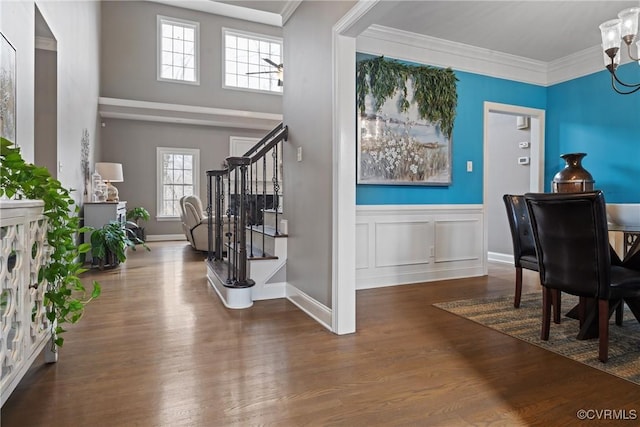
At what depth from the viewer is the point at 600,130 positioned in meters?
4.28

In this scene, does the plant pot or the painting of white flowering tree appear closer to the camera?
the painting of white flowering tree

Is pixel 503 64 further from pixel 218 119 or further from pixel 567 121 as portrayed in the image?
pixel 218 119

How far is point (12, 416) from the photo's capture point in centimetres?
146

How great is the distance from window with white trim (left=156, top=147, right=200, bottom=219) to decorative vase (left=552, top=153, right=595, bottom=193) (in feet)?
22.6

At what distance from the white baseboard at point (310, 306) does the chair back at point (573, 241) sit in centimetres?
143

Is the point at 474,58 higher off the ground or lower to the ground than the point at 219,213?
higher

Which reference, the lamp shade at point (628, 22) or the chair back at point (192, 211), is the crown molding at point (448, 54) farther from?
the chair back at point (192, 211)

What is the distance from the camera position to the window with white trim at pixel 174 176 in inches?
316

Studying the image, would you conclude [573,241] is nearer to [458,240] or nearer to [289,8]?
[458,240]

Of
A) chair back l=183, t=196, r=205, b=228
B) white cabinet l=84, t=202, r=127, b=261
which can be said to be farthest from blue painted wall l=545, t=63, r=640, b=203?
white cabinet l=84, t=202, r=127, b=261

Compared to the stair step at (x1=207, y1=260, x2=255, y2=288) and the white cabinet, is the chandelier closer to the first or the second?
the stair step at (x1=207, y1=260, x2=255, y2=288)

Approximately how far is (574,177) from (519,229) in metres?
1.50

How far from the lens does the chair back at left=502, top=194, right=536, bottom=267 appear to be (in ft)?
9.84
